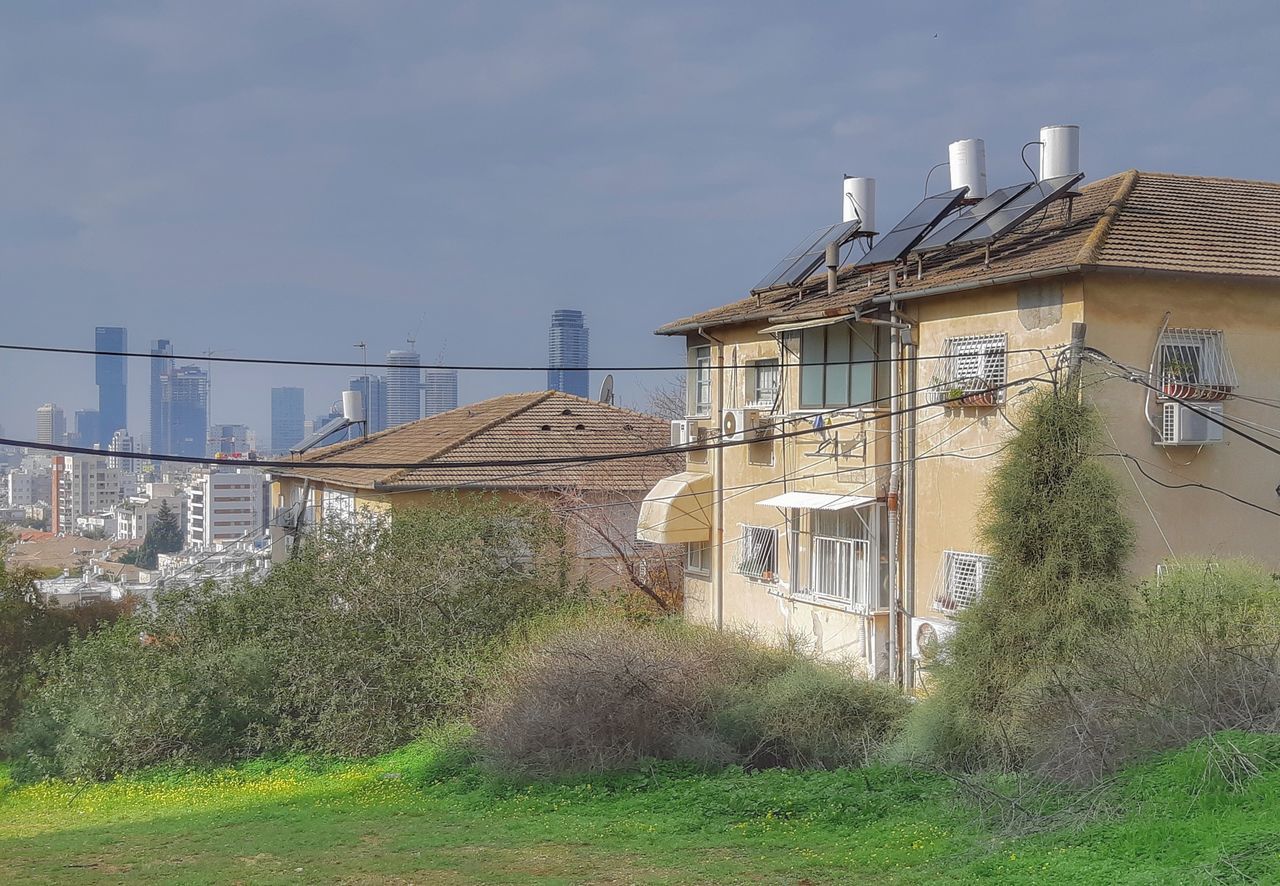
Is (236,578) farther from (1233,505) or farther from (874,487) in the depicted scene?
(1233,505)

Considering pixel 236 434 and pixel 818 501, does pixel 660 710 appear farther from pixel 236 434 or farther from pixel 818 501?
pixel 236 434

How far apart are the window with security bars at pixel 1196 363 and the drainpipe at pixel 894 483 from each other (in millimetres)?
3862

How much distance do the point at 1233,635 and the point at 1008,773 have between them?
2588mm

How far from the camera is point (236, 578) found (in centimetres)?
2162

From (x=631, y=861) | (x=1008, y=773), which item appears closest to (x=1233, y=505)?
(x=1008, y=773)

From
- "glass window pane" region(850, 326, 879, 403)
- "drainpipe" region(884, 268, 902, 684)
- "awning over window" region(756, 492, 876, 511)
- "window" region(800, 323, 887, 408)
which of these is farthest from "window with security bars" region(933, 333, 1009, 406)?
"awning over window" region(756, 492, 876, 511)

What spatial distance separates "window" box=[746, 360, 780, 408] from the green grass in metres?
8.40

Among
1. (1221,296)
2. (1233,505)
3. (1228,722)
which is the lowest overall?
(1228,722)

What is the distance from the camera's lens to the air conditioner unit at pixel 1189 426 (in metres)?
14.6

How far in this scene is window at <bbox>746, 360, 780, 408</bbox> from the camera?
853 inches

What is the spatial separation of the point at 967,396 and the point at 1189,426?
2.75 m

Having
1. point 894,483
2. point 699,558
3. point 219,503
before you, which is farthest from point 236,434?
point 894,483

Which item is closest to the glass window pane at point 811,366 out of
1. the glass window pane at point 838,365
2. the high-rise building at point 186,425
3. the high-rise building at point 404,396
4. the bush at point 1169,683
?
the glass window pane at point 838,365

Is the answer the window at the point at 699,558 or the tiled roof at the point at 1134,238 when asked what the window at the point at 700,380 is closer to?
the window at the point at 699,558
